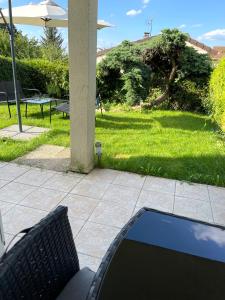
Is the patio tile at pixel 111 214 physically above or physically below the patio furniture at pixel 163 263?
below

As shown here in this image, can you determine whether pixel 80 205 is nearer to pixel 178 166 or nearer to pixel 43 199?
pixel 43 199

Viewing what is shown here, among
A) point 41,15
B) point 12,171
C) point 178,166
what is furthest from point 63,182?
point 41,15

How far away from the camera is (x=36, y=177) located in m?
3.40

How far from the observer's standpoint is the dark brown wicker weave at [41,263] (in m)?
0.85

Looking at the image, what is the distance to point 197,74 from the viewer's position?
8219 millimetres

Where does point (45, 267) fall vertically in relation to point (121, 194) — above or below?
above

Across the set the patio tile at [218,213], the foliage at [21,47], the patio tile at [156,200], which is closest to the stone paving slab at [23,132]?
the patio tile at [156,200]

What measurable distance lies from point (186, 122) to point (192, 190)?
3.82 m

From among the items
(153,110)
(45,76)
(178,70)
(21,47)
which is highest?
(21,47)

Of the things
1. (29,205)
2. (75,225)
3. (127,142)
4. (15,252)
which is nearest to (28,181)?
(29,205)

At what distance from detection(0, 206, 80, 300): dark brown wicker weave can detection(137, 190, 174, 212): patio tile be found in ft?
5.81

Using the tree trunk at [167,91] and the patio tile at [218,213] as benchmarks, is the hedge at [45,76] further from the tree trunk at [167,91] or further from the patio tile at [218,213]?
the patio tile at [218,213]

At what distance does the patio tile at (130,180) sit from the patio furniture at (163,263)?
6.83ft

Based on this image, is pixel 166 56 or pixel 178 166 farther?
pixel 166 56
